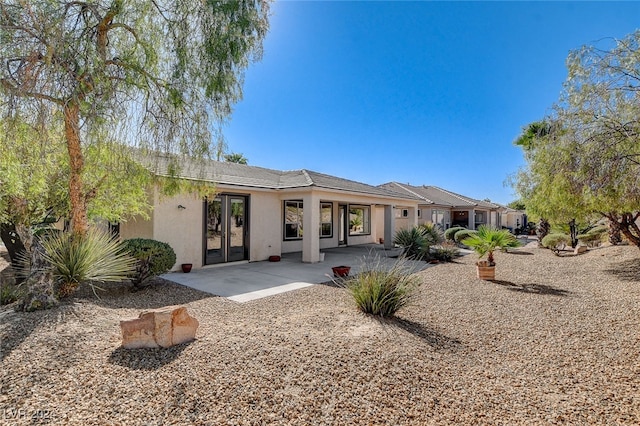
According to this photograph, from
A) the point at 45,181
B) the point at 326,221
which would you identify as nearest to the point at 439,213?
the point at 326,221

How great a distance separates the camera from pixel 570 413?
3.17 meters

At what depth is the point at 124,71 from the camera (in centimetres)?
576

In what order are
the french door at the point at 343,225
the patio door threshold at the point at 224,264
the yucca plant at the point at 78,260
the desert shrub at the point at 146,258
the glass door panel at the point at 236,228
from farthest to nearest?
the french door at the point at 343,225
the glass door panel at the point at 236,228
the patio door threshold at the point at 224,264
the desert shrub at the point at 146,258
the yucca plant at the point at 78,260

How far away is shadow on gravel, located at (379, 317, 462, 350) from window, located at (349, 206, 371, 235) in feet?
46.7

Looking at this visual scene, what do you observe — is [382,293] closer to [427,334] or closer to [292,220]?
[427,334]

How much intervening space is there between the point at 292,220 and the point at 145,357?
40.0 feet

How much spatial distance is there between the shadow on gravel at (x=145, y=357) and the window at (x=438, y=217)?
26224 millimetres

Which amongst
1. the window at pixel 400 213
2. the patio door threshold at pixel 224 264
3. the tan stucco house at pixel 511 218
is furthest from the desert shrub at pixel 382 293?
the tan stucco house at pixel 511 218

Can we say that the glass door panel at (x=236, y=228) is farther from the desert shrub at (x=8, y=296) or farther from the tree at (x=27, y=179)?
the desert shrub at (x=8, y=296)

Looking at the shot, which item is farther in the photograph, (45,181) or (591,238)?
(591,238)

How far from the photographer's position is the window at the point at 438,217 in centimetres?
2753

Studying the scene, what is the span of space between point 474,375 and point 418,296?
3393 millimetres

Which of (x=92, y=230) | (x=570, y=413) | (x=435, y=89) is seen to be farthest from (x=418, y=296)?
(x=435, y=89)

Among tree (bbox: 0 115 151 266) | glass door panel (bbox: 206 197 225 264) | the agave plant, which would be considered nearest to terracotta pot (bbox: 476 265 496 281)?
the agave plant
